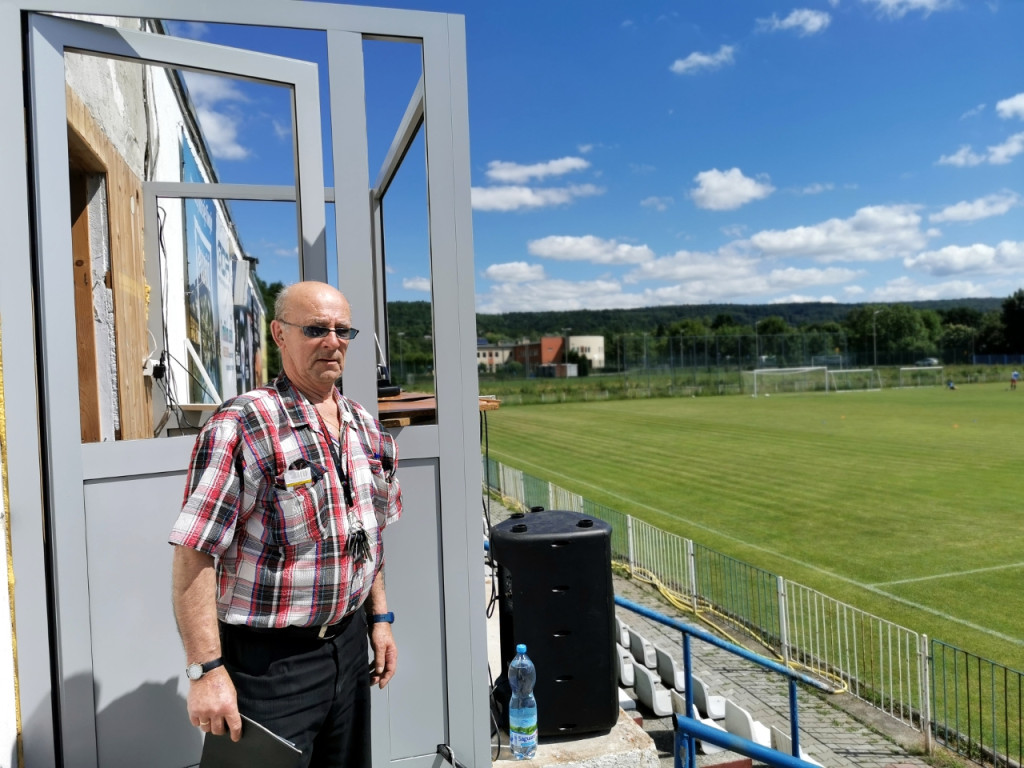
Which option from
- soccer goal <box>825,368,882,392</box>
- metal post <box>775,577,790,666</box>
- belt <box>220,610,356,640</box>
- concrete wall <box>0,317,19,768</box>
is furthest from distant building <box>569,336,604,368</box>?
belt <box>220,610,356,640</box>

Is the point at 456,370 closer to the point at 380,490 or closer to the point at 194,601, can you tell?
the point at 380,490

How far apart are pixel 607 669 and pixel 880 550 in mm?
10486

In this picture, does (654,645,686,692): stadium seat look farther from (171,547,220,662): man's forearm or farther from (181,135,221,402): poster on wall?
(171,547,220,662): man's forearm

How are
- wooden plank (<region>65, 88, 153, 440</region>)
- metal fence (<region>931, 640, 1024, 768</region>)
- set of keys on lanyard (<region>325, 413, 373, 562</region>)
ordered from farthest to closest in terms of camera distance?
metal fence (<region>931, 640, 1024, 768</region>)
wooden plank (<region>65, 88, 153, 440</region>)
set of keys on lanyard (<region>325, 413, 373, 562</region>)

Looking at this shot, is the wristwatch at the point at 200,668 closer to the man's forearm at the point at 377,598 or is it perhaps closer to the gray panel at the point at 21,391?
the man's forearm at the point at 377,598

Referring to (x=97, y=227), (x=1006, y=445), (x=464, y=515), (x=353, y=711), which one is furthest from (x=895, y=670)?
(x=1006, y=445)

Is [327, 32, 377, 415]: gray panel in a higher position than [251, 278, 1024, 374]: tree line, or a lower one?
lower

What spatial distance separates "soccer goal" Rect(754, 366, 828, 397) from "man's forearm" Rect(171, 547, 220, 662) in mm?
58854

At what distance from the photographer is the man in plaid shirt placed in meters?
1.92

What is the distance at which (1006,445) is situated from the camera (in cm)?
2459

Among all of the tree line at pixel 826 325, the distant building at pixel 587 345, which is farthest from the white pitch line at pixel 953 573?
the distant building at pixel 587 345

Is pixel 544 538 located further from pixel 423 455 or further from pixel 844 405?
pixel 844 405

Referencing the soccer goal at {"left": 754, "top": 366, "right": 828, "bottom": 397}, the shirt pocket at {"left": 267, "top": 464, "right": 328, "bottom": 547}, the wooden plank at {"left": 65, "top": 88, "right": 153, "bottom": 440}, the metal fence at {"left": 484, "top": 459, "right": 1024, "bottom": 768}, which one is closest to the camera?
the shirt pocket at {"left": 267, "top": 464, "right": 328, "bottom": 547}

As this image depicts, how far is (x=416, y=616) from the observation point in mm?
3010
